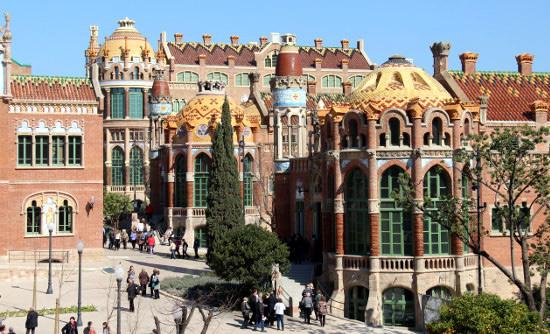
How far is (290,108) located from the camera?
53719mm

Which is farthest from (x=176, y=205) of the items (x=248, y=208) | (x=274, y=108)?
(x=274, y=108)

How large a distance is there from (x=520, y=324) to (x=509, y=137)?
624 centimetres

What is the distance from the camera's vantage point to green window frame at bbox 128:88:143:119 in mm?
80312

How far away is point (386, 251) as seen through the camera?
3866cm

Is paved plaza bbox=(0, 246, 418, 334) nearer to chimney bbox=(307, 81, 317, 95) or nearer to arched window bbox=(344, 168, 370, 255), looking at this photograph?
arched window bbox=(344, 168, 370, 255)

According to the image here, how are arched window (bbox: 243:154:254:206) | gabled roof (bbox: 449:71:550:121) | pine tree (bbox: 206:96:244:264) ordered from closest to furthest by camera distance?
pine tree (bbox: 206:96:244:264) → gabled roof (bbox: 449:71:550:121) → arched window (bbox: 243:154:254:206)

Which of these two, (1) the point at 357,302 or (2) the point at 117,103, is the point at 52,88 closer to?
(1) the point at 357,302

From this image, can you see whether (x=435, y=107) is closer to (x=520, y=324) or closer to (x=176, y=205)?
(x=520, y=324)

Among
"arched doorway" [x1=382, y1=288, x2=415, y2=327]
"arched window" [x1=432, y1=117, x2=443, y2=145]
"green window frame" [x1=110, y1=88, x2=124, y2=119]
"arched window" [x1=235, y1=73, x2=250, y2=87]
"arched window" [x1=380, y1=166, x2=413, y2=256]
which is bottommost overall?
"arched doorway" [x1=382, y1=288, x2=415, y2=327]

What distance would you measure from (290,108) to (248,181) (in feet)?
24.4

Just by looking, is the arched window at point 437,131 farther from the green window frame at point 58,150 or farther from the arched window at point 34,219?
the arched window at point 34,219

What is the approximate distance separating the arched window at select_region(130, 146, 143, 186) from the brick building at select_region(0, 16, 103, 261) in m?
34.0

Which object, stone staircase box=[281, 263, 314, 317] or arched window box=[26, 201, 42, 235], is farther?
arched window box=[26, 201, 42, 235]

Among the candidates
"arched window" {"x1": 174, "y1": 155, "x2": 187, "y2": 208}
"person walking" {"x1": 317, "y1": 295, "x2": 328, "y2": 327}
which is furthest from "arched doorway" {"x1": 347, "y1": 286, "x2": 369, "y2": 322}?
"arched window" {"x1": 174, "y1": 155, "x2": 187, "y2": 208}
